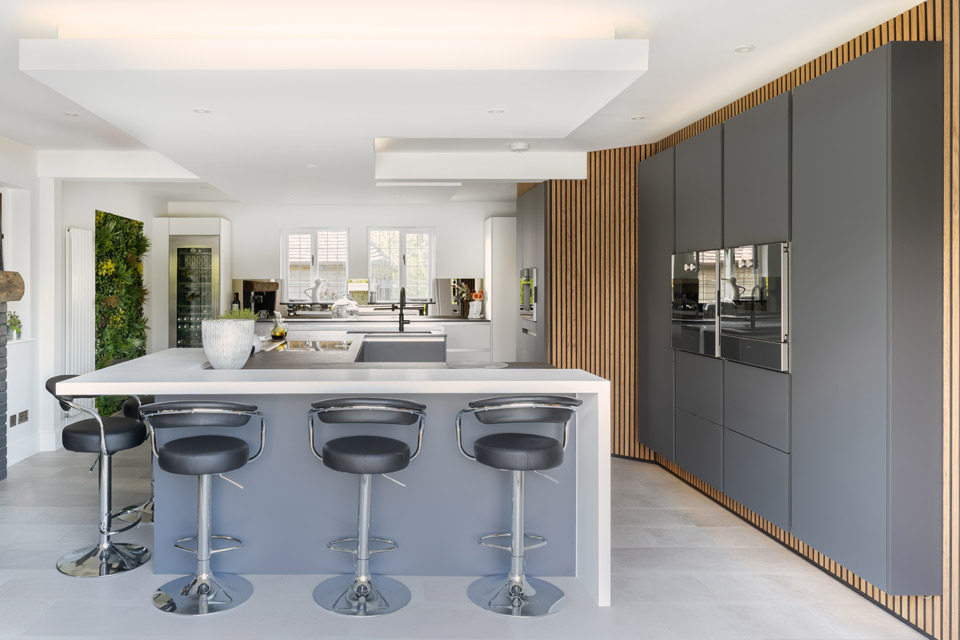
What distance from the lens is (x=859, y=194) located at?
3152mm

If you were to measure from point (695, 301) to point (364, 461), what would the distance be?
2.81m

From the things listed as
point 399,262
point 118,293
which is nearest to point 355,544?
point 118,293

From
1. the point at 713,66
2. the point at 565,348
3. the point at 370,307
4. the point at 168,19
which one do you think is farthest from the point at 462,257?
the point at 168,19

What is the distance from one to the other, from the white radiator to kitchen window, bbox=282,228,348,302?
2786 millimetres

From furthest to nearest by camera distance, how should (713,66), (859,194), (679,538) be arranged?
1. (679,538)
2. (713,66)
3. (859,194)

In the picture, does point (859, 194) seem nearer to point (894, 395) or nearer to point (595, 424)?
point (894, 395)

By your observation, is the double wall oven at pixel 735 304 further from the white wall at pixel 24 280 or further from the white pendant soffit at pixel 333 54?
the white wall at pixel 24 280

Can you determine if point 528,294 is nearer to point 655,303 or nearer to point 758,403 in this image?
point 655,303

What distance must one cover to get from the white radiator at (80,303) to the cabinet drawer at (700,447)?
5.26 m

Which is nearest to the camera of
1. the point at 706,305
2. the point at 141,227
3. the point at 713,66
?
the point at 713,66

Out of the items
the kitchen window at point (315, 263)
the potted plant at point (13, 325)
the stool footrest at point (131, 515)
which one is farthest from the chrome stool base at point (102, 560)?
the kitchen window at point (315, 263)

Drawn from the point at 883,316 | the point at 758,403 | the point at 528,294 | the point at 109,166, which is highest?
the point at 109,166

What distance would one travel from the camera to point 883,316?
2.99m

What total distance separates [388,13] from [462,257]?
6.43m
